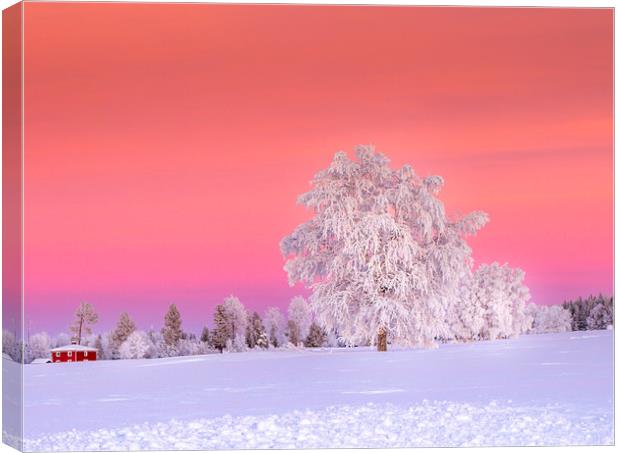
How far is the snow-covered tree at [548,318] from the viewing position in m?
15.9

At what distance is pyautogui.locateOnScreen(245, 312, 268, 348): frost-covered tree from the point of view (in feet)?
50.6

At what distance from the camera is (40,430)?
14.3m

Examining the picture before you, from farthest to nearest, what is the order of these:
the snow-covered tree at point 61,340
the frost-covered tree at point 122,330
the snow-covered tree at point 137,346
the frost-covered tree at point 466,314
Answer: the frost-covered tree at point 466,314 < the snow-covered tree at point 137,346 < the frost-covered tree at point 122,330 < the snow-covered tree at point 61,340

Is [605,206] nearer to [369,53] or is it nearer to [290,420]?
[369,53]

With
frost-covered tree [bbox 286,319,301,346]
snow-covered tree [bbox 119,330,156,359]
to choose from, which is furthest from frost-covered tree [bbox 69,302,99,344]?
frost-covered tree [bbox 286,319,301,346]

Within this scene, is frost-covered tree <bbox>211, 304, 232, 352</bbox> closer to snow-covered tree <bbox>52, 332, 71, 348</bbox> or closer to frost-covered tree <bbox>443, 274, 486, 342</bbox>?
snow-covered tree <bbox>52, 332, 71, 348</bbox>

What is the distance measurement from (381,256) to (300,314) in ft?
4.26

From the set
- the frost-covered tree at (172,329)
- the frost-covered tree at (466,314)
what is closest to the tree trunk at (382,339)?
the frost-covered tree at (466,314)

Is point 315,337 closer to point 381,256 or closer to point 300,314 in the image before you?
point 300,314

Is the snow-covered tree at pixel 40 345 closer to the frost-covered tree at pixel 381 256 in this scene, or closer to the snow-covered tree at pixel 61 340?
the snow-covered tree at pixel 61 340

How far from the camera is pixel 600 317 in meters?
15.8

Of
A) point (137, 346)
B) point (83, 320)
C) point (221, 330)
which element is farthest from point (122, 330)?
point (221, 330)

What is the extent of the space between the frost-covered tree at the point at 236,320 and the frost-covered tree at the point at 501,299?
3086 mm

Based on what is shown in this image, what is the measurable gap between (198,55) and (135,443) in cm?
470
